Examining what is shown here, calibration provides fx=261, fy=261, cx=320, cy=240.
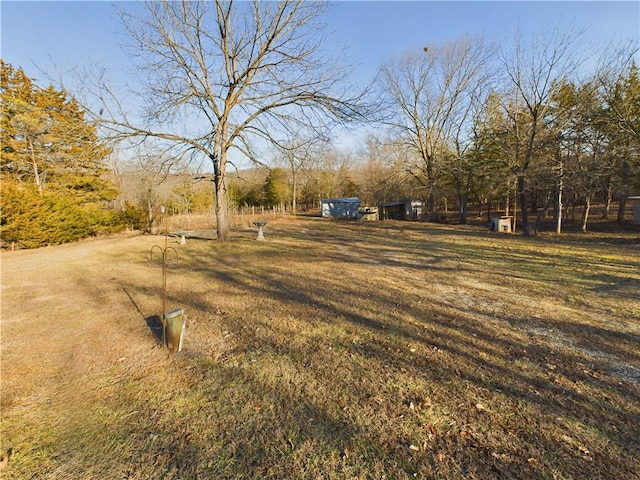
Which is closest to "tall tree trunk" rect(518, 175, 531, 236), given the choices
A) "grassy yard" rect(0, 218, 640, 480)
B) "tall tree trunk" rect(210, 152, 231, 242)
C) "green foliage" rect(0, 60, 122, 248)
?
"grassy yard" rect(0, 218, 640, 480)

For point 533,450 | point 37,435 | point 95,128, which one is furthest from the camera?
point 95,128

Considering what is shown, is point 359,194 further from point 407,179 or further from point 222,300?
point 222,300

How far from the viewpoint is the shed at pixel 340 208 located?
31.1 metres

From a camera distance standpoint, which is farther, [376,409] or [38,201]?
[38,201]

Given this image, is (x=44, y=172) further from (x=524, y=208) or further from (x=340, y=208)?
(x=524, y=208)

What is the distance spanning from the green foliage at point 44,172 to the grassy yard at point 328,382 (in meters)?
7.82

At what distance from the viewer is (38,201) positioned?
39.2 feet

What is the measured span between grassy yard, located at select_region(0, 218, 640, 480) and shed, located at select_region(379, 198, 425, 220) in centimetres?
2236

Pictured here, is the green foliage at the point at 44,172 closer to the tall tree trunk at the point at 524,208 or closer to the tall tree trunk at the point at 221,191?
the tall tree trunk at the point at 221,191

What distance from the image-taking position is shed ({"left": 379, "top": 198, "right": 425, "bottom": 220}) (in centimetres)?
2753

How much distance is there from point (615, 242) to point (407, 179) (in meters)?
15.9

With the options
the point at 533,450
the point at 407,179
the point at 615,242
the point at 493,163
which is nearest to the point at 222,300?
the point at 533,450

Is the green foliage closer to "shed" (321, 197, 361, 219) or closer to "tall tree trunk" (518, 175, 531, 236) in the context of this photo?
"tall tree trunk" (518, 175, 531, 236)

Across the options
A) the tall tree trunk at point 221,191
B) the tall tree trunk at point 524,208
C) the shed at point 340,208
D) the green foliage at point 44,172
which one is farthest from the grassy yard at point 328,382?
the shed at point 340,208
